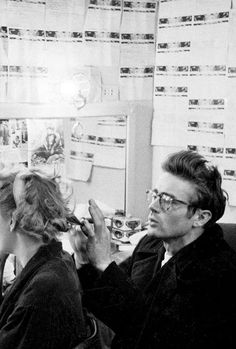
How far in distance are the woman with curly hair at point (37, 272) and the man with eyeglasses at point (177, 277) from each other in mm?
74

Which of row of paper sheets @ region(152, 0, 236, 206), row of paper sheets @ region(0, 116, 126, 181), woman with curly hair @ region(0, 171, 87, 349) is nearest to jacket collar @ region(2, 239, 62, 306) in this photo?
woman with curly hair @ region(0, 171, 87, 349)

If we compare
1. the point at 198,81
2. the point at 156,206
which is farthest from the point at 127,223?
the point at 156,206

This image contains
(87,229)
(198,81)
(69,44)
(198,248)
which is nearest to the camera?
(87,229)

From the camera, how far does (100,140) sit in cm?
298

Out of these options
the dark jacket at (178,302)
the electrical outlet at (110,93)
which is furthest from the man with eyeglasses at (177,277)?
the electrical outlet at (110,93)

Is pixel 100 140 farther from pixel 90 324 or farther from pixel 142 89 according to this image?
pixel 90 324

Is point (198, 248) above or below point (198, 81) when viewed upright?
below

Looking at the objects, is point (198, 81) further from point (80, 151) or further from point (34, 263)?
point (34, 263)

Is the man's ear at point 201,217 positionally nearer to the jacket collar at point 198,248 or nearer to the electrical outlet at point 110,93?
the jacket collar at point 198,248

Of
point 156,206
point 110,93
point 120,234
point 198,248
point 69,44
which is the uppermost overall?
point 69,44

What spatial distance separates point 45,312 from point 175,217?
468 mm

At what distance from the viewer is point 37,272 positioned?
167 cm

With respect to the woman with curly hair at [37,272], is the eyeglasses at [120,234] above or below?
below

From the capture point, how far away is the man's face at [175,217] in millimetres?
1651
